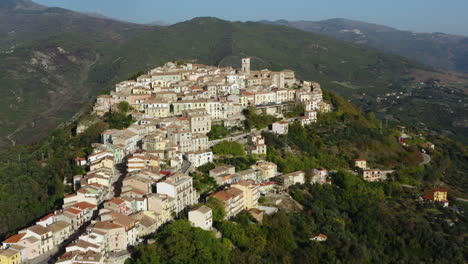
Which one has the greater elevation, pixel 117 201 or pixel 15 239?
pixel 117 201

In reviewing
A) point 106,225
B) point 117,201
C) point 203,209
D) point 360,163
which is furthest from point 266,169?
point 106,225

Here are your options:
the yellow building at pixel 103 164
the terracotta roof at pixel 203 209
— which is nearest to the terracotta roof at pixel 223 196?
the terracotta roof at pixel 203 209

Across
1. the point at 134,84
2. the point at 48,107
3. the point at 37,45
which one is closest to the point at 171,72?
the point at 134,84

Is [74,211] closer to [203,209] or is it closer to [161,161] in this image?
[203,209]

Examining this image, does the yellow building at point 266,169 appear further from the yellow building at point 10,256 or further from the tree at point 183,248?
the yellow building at point 10,256

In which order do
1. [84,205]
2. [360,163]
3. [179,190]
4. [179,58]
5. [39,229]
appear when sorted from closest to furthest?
[39,229]
[84,205]
[179,190]
[360,163]
[179,58]

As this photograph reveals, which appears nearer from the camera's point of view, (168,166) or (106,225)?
(106,225)

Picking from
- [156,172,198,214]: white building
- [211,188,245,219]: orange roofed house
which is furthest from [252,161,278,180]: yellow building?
[156,172,198,214]: white building
